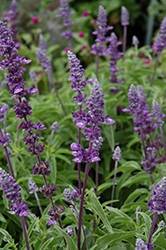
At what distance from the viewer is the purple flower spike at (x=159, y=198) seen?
1607 mm

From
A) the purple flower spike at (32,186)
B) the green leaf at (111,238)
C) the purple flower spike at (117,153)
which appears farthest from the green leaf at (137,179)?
the purple flower spike at (32,186)

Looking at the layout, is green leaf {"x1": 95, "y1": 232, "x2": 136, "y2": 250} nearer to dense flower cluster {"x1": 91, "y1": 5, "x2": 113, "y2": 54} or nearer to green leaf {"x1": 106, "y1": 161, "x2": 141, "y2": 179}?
green leaf {"x1": 106, "y1": 161, "x2": 141, "y2": 179}

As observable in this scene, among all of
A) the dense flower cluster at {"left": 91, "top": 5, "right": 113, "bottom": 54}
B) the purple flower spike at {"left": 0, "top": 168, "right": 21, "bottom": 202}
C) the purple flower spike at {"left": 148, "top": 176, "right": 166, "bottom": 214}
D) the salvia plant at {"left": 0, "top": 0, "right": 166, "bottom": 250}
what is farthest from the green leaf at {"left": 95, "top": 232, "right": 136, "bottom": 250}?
the dense flower cluster at {"left": 91, "top": 5, "right": 113, "bottom": 54}

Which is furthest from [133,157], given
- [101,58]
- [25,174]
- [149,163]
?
[101,58]

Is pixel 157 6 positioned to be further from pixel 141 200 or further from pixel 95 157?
pixel 95 157

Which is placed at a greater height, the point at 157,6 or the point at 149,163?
the point at 157,6

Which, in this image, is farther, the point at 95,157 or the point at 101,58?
the point at 101,58

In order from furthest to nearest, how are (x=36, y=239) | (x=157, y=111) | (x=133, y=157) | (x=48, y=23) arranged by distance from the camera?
(x=48, y=23) < (x=133, y=157) < (x=157, y=111) < (x=36, y=239)

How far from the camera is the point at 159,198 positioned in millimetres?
1672

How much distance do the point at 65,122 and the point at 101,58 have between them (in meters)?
4.54

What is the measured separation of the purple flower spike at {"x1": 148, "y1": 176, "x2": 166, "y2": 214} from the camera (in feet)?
5.27

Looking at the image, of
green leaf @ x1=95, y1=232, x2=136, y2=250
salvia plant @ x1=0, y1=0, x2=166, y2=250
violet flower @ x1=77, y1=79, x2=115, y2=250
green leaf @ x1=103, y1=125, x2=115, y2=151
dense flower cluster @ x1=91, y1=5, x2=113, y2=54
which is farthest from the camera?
green leaf @ x1=103, y1=125, x2=115, y2=151

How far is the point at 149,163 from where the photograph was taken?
295 centimetres

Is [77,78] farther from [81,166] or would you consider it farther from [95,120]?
[81,166]
